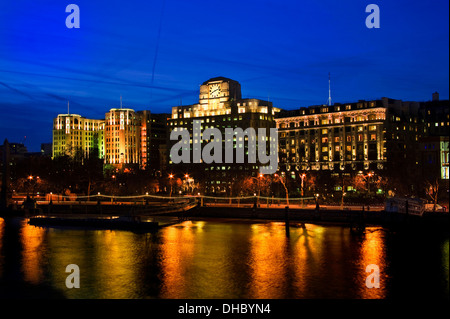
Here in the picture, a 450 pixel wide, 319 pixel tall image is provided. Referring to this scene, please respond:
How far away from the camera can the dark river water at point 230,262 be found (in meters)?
29.5

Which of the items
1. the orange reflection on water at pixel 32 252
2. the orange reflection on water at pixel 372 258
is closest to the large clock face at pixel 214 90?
the orange reflection on water at pixel 32 252

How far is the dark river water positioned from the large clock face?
120 m

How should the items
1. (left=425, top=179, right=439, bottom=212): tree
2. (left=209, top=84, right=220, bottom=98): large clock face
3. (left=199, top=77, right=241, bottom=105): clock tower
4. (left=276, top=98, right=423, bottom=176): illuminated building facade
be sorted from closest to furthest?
(left=425, top=179, right=439, bottom=212): tree, (left=276, top=98, right=423, bottom=176): illuminated building facade, (left=199, top=77, right=241, bottom=105): clock tower, (left=209, top=84, right=220, bottom=98): large clock face

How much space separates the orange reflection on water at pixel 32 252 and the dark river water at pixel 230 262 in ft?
0.24

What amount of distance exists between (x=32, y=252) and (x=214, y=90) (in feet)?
447

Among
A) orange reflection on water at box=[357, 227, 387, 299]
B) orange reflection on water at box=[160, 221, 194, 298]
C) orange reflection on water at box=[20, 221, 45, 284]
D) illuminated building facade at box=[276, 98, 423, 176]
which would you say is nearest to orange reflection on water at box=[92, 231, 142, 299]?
orange reflection on water at box=[160, 221, 194, 298]

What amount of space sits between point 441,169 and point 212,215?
207ft

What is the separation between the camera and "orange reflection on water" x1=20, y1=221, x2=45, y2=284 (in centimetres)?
3356

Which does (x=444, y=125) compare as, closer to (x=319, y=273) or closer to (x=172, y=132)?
(x=172, y=132)

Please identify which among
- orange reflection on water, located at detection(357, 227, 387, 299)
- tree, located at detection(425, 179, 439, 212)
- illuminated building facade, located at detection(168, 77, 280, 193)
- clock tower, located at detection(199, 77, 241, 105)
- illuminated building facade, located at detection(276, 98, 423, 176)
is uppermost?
clock tower, located at detection(199, 77, 241, 105)

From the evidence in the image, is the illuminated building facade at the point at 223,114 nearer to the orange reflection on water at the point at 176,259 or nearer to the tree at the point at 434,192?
the tree at the point at 434,192

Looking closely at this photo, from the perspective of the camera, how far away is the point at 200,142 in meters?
169

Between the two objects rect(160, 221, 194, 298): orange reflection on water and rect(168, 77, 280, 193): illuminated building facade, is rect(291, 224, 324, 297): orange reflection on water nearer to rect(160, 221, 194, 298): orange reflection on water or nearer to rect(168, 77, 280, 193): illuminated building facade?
rect(160, 221, 194, 298): orange reflection on water
